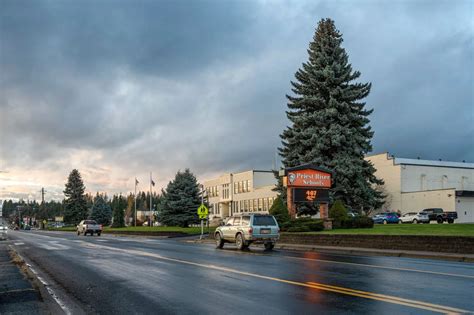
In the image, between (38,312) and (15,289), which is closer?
(38,312)

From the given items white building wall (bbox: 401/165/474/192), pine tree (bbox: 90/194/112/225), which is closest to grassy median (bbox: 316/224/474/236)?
white building wall (bbox: 401/165/474/192)

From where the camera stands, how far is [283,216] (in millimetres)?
35906

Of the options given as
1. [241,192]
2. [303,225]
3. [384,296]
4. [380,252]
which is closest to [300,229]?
[303,225]

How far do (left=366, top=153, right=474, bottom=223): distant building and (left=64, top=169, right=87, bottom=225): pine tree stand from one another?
70.9m

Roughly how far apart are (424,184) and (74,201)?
79.5 meters

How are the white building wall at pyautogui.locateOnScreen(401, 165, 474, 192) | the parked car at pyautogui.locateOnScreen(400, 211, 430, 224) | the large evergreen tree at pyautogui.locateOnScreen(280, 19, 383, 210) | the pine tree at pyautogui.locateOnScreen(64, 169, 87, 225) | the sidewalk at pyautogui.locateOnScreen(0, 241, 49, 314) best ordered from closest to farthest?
the sidewalk at pyautogui.locateOnScreen(0, 241, 49, 314) < the large evergreen tree at pyautogui.locateOnScreen(280, 19, 383, 210) < the parked car at pyautogui.locateOnScreen(400, 211, 430, 224) < the white building wall at pyautogui.locateOnScreen(401, 165, 474, 192) < the pine tree at pyautogui.locateOnScreen(64, 169, 87, 225)

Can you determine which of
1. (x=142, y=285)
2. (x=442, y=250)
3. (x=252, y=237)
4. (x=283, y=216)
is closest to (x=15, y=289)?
(x=142, y=285)

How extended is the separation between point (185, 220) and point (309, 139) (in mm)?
24214

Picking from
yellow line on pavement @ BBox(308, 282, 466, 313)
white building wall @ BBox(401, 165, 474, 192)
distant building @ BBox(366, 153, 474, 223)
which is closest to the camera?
yellow line on pavement @ BBox(308, 282, 466, 313)

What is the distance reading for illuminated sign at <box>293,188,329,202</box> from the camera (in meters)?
36.2

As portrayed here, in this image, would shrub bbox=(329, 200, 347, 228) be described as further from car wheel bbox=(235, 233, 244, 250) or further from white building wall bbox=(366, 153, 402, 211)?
white building wall bbox=(366, 153, 402, 211)

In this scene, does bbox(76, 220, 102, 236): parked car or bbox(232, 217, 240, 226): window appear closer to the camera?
bbox(232, 217, 240, 226): window

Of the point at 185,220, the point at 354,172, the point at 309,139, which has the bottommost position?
the point at 185,220

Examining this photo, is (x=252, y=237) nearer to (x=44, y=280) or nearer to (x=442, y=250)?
(x=442, y=250)
